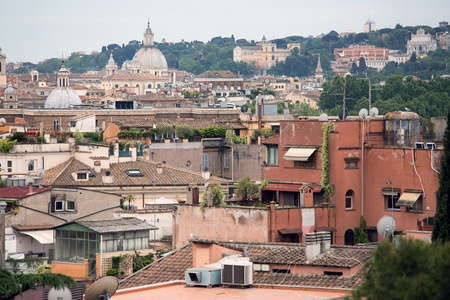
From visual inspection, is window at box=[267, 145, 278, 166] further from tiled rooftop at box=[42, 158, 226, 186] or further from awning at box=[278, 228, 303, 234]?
tiled rooftop at box=[42, 158, 226, 186]

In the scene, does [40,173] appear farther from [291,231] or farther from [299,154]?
[291,231]

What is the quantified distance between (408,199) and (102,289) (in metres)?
6.23

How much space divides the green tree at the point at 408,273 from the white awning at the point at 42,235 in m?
12.0

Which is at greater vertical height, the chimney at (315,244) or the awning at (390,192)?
the awning at (390,192)

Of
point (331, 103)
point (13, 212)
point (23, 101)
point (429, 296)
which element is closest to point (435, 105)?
point (331, 103)

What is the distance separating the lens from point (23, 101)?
92500mm

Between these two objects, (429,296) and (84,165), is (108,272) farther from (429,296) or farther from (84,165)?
(84,165)

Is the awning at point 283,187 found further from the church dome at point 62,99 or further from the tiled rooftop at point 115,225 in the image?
the church dome at point 62,99

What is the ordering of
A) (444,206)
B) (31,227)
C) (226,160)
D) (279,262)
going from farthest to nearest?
(226,160) < (31,227) < (279,262) < (444,206)

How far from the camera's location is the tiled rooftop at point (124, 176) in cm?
2934

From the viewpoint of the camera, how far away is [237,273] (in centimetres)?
1434

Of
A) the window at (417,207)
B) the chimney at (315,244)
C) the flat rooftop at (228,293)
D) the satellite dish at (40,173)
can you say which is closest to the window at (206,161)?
the satellite dish at (40,173)

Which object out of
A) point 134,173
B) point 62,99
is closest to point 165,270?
point 134,173

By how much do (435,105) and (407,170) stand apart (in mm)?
86605
